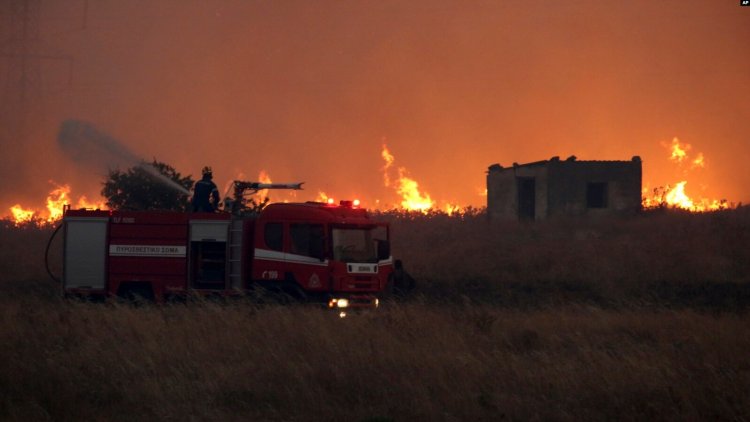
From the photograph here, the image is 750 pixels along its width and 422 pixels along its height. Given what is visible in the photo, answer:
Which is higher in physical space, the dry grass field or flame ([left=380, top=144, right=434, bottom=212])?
flame ([left=380, top=144, right=434, bottom=212])

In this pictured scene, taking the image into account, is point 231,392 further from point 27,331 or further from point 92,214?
point 92,214

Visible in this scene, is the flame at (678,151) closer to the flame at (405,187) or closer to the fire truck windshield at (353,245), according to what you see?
the flame at (405,187)

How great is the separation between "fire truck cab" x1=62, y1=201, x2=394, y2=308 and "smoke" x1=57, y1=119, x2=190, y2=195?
611 centimetres

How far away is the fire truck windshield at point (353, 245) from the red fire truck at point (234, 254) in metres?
0.02

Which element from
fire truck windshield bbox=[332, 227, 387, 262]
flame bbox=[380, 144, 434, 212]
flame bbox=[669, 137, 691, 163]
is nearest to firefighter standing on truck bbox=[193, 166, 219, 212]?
fire truck windshield bbox=[332, 227, 387, 262]

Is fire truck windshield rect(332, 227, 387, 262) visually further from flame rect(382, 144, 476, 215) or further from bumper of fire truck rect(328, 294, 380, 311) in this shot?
flame rect(382, 144, 476, 215)

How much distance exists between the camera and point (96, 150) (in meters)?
36.6

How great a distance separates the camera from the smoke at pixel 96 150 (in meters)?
30.8

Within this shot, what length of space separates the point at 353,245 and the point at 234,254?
2792 mm

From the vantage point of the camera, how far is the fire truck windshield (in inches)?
809

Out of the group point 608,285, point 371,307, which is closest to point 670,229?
point 608,285

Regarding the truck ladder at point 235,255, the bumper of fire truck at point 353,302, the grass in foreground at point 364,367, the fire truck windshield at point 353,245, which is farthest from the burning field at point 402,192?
the grass in foreground at point 364,367

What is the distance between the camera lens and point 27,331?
1666 centimetres

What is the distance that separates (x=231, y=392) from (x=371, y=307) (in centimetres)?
820
